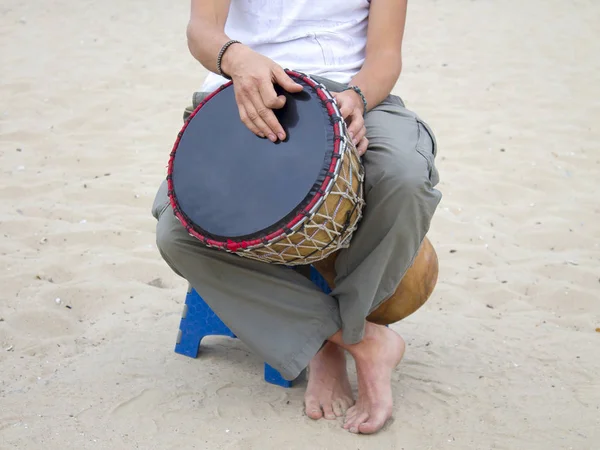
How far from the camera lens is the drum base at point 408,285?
2.20m

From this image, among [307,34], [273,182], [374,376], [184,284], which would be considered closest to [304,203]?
[273,182]

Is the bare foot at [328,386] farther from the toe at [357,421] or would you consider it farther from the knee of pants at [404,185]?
the knee of pants at [404,185]

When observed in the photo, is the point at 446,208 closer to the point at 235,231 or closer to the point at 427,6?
the point at 235,231

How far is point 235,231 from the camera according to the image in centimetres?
182

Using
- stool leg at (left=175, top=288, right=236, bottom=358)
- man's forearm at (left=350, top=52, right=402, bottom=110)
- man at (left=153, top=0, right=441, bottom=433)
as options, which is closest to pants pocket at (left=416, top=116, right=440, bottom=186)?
man at (left=153, top=0, right=441, bottom=433)

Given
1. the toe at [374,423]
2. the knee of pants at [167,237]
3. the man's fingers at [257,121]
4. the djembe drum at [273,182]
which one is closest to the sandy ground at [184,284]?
the toe at [374,423]

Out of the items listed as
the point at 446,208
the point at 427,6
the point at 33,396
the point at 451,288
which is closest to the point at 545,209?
the point at 446,208

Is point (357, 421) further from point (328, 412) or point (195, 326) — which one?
point (195, 326)

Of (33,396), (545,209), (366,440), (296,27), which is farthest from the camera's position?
(545,209)

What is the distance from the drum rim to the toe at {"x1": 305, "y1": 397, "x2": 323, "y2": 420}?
51cm

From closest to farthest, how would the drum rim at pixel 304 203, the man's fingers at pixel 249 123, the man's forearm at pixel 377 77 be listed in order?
the drum rim at pixel 304 203 < the man's fingers at pixel 249 123 < the man's forearm at pixel 377 77

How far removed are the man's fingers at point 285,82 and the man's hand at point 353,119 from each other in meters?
0.12

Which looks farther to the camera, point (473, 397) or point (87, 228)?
point (87, 228)

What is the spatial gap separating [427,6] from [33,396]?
603 centimetres
